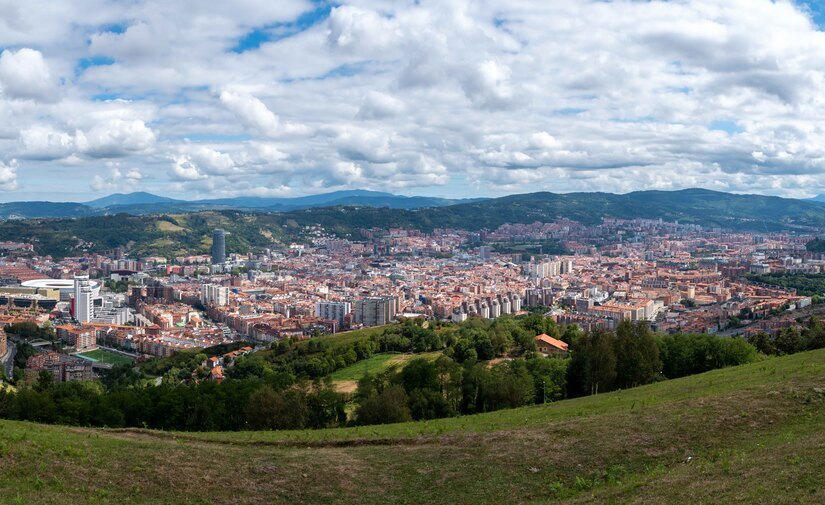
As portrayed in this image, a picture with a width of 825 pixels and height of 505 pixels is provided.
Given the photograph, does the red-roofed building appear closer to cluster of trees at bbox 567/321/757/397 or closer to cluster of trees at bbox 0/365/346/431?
cluster of trees at bbox 567/321/757/397

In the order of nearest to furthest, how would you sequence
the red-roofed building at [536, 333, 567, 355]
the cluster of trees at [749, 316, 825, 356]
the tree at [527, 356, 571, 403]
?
1. the tree at [527, 356, 571, 403]
2. the cluster of trees at [749, 316, 825, 356]
3. the red-roofed building at [536, 333, 567, 355]

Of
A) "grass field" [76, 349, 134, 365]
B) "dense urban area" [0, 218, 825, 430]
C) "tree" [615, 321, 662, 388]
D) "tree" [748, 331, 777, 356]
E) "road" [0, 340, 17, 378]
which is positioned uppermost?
"tree" [615, 321, 662, 388]

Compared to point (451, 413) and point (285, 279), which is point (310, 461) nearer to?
point (451, 413)

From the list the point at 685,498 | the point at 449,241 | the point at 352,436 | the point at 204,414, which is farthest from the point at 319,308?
the point at 449,241

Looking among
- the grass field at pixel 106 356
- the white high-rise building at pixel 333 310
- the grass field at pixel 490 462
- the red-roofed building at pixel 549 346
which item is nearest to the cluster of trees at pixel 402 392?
the grass field at pixel 490 462

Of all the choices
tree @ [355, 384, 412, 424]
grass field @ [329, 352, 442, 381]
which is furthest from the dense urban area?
grass field @ [329, 352, 442, 381]

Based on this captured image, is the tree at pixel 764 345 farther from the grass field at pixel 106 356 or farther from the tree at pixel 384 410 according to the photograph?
the grass field at pixel 106 356

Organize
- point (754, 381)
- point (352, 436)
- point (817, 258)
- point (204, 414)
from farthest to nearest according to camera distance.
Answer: point (817, 258) → point (204, 414) → point (754, 381) → point (352, 436)
